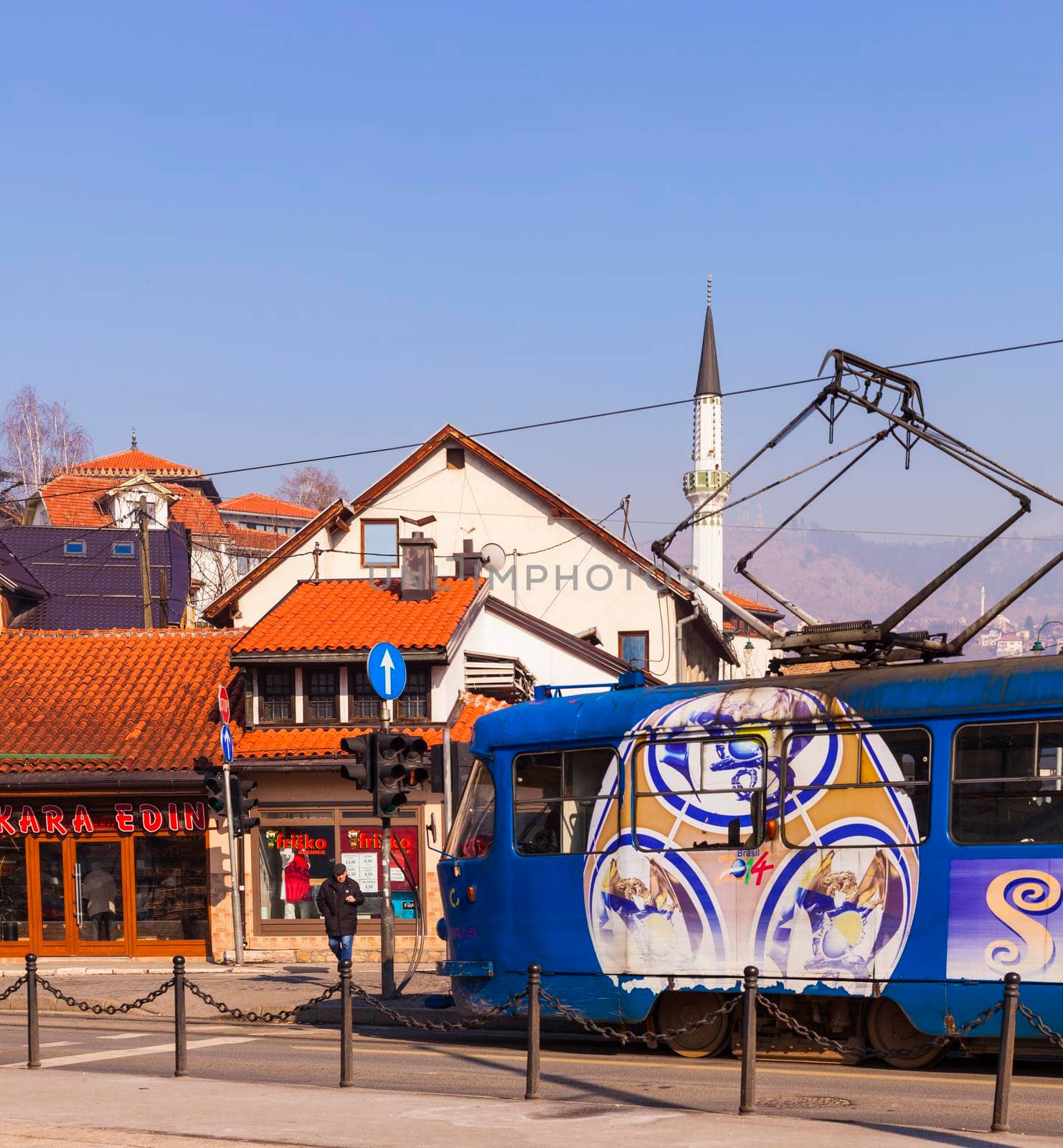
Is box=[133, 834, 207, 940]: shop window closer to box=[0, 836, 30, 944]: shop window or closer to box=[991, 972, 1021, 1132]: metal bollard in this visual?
box=[0, 836, 30, 944]: shop window

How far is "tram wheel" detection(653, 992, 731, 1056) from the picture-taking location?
15.0 metres

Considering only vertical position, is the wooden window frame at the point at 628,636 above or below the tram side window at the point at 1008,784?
above

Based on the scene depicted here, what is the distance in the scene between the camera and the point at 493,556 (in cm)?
4519

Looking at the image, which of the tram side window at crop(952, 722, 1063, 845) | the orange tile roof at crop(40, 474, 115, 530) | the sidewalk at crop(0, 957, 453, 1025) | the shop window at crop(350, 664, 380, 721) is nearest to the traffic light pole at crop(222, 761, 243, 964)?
the sidewalk at crop(0, 957, 453, 1025)

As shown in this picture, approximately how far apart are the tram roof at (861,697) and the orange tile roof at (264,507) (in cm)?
10666

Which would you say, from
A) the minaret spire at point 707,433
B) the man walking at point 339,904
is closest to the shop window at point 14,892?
the man walking at point 339,904

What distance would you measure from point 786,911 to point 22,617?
41.3m

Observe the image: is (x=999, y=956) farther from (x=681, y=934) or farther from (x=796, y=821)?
(x=681, y=934)

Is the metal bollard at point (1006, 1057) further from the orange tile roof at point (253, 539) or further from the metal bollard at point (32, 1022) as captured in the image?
the orange tile roof at point (253, 539)

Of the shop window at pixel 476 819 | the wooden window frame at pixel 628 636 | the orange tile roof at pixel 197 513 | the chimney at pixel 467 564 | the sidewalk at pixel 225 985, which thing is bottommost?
the sidewalk at pixel 225 985

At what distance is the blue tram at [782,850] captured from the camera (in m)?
13.4

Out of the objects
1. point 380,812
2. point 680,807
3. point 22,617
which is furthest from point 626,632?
point 680,807

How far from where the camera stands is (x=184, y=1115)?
11500 mm

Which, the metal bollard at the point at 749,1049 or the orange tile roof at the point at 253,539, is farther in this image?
the orange tile roof at the point at 253,539
